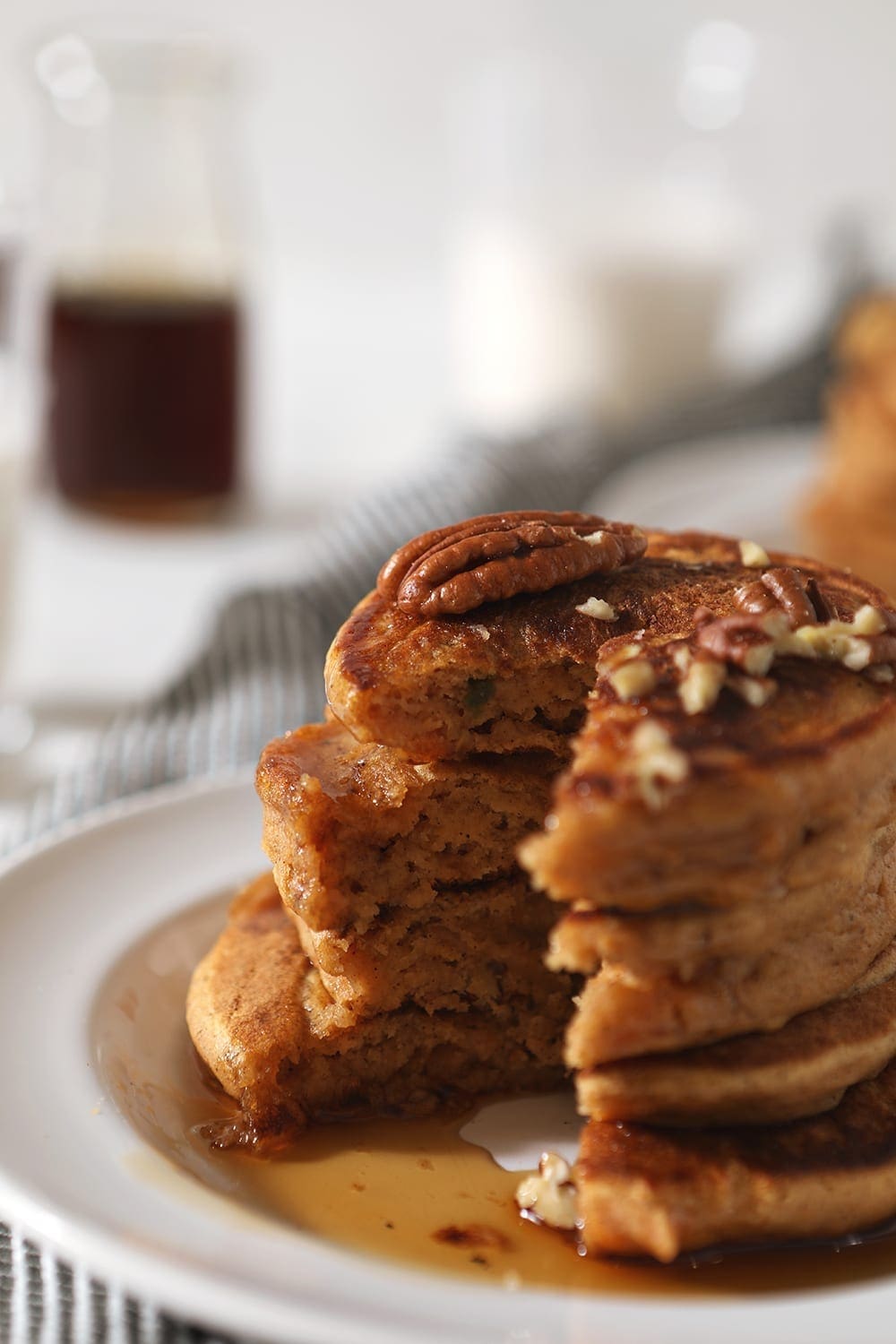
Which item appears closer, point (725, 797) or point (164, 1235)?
point (164, 1235)

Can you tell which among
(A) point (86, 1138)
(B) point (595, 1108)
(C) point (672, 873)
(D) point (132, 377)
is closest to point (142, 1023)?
(A) point (86, 1138)

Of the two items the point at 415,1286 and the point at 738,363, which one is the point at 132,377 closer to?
the point at 738,363

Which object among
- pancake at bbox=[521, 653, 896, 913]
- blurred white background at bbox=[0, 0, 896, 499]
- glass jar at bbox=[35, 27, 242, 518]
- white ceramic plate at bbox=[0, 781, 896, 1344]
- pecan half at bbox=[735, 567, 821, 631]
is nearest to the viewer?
white ceramic plate at bbox=[0, 781, 896, 1344]

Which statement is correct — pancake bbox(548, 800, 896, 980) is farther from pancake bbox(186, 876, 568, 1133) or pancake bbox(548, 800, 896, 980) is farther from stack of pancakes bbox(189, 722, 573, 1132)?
pancake bbox(186, 876, 568, 1133)

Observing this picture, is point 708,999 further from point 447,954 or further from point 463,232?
point 463,232

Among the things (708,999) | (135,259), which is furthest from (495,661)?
(135,259)

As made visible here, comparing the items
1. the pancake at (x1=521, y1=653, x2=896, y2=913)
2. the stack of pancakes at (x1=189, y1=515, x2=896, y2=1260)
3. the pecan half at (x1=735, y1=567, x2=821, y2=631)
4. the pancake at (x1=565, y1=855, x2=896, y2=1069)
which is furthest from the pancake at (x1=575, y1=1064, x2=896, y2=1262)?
the pecan half at (x1=735, y1=567, x2=821, y2=631)
